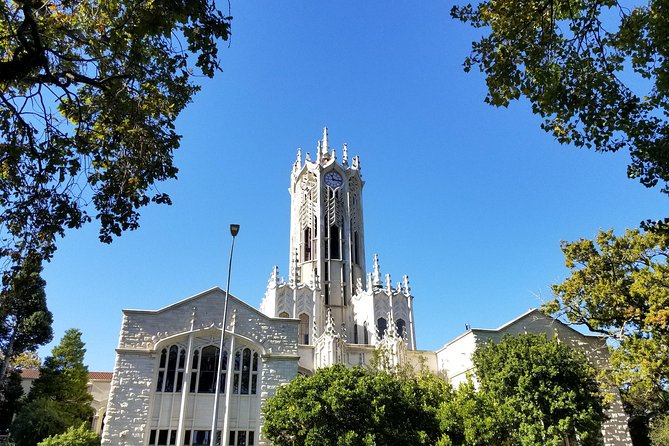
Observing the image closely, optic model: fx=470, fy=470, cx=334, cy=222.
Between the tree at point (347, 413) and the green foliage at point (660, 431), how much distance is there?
49.9 feet

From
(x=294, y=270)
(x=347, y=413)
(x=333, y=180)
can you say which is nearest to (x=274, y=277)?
(x=294, y=270)

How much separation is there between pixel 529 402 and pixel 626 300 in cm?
760

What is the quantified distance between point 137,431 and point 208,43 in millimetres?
19571

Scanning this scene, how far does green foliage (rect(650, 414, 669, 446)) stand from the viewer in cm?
2590

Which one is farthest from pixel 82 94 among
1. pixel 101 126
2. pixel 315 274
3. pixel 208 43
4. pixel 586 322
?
pixel 315 274

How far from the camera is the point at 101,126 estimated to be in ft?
32.3

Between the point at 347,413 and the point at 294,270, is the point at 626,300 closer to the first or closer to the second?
the point at 347,413

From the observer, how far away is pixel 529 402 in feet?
69.5

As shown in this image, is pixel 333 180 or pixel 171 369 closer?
pixel 171 369

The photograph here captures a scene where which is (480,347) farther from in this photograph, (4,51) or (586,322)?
(4,51)

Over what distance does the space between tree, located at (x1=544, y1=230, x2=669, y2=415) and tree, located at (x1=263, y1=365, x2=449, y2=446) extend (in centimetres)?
961

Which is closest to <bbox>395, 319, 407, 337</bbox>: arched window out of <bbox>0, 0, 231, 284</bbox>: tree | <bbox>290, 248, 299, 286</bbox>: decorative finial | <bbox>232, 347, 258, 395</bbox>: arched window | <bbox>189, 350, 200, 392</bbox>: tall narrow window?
<bbox>290, 248, 299, 286</bbox>: decorative finial

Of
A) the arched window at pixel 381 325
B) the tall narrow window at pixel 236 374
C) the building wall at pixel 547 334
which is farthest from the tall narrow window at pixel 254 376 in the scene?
the arched window at pixel 381 325

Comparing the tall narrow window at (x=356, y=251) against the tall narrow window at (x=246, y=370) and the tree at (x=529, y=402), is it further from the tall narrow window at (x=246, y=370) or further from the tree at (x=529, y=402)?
the tree at (x=529, y=402)
